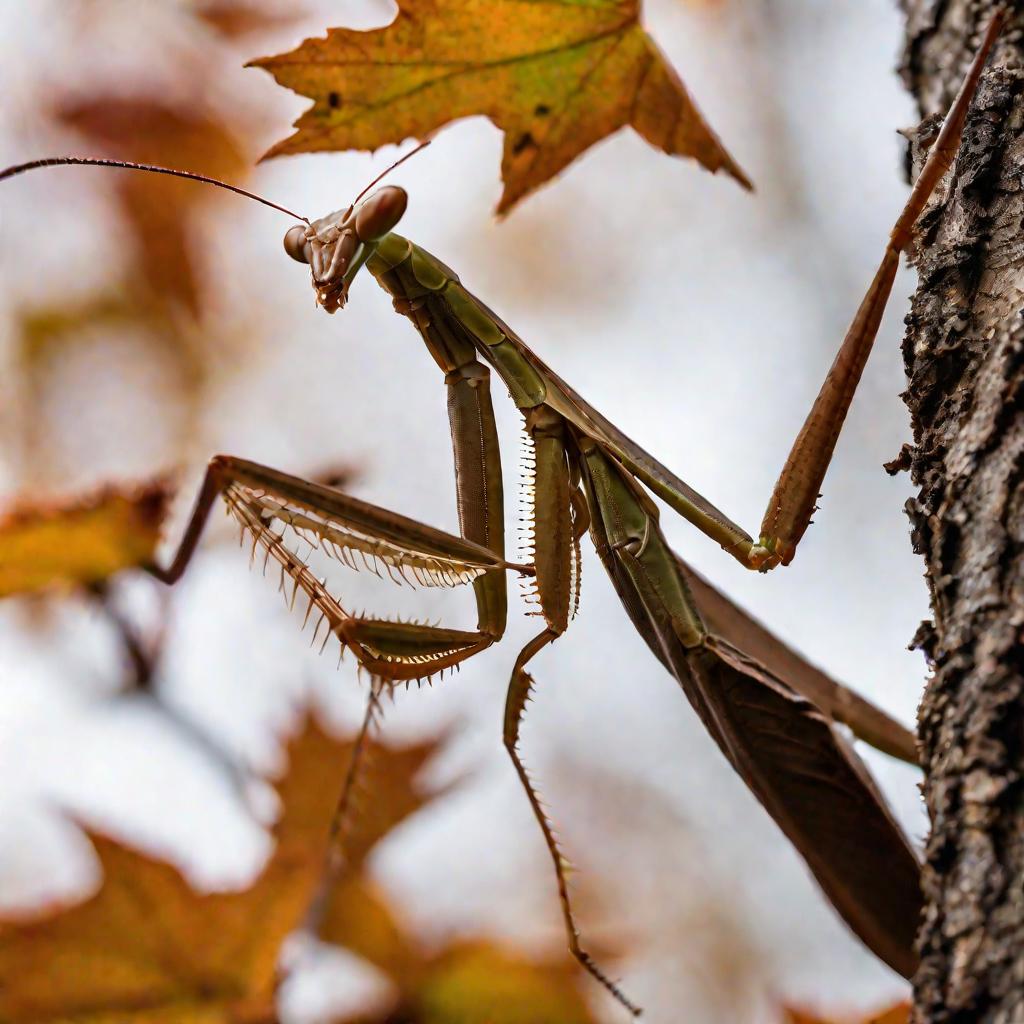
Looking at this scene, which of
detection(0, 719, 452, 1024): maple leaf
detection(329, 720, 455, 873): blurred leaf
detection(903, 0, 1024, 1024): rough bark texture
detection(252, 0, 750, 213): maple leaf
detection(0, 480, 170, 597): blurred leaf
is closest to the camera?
detection(903, 0, 1024, 1024): rough bark texture

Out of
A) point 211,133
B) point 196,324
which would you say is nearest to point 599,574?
point 196,324

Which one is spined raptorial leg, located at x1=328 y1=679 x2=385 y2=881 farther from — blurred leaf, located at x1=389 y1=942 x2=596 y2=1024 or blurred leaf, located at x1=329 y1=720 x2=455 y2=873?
blurred leaf, located at x1=389 y1=942 x2=596 y2=1024

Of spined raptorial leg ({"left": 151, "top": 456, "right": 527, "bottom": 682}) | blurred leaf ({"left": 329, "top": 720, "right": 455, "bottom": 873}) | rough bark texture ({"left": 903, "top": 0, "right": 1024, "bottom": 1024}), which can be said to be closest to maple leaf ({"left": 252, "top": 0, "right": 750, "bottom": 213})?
rough bark texture ({"left": 903, "top": 0, "right": 1024, "bottom": 1024})

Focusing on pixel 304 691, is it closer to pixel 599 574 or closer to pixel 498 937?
pixel 498 937

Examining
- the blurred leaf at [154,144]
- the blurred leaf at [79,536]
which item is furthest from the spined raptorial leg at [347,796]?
the blurred leaf at [154,144]

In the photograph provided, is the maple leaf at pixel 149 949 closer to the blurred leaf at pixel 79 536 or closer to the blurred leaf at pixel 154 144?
the blurred leaf at pixel 79 536

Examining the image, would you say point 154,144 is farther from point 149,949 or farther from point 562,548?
point 149,949

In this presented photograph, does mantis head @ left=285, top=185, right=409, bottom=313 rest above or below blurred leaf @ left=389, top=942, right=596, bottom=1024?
above
